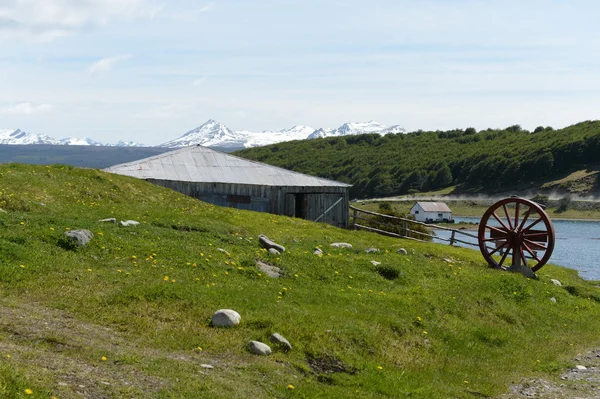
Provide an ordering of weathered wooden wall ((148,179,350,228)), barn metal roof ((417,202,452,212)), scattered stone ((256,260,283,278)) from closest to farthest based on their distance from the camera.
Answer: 1. scattered stone ((256,260,283,278))
2. weathered wooden wall ((148,179,350,228))
3. barn metal roof ((417,202,452,212))

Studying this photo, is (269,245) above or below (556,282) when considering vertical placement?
above

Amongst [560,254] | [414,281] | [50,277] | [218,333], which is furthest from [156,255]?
[560,254]

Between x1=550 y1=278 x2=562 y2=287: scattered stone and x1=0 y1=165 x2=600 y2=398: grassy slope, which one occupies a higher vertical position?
x1=0 y1=165 x2=600 y2=398: grassy slope

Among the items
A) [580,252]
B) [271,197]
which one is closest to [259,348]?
[271,197]

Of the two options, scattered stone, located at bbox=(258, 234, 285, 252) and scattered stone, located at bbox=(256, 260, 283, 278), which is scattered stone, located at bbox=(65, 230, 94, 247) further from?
scattered stone, located at bbox=(258, 234, 285, 252)

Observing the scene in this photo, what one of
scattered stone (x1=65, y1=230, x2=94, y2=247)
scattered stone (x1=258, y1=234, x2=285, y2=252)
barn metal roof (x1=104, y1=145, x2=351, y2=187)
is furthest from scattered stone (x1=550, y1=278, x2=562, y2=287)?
barn metal roof (x1=104, y1=145, x2=351, y2=187)

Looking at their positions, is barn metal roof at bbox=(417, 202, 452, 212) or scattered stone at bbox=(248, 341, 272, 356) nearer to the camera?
scattered stone at bbox=(248, 341, 272, 356)

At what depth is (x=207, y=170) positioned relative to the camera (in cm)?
5941

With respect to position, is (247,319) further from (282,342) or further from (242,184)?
(242,184)

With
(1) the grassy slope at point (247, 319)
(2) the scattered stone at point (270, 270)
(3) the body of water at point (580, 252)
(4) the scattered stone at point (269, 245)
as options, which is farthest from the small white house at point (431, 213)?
(2) the scattered stone at point (270, 270)

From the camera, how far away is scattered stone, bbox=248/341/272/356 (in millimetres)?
14375

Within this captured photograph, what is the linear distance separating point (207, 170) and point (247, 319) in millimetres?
44117

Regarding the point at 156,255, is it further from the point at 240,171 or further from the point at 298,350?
the point at 240,171

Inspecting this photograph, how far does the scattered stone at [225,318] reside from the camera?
15.6 m
